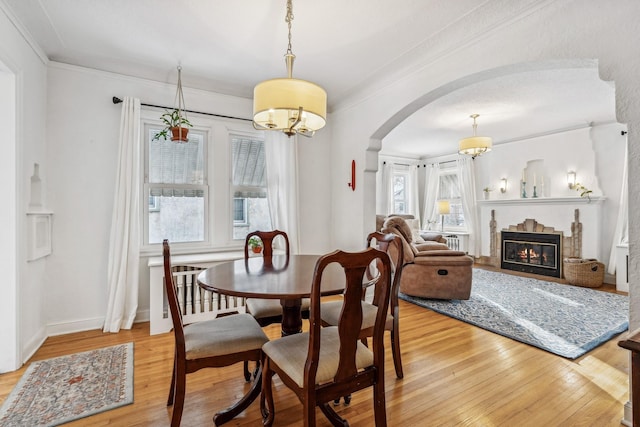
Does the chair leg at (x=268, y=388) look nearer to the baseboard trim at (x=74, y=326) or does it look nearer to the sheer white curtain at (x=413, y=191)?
the baseboard trim at (x=74, y=326)

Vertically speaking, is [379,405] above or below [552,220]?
below

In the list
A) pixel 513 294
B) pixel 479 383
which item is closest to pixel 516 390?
pixel 479 383

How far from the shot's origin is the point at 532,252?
5.84 m

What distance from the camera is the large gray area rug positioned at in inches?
110

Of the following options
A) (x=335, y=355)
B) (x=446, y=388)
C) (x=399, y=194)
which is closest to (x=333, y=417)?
(x=335, y=355)

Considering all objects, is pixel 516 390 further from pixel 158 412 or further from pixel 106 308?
pixel 106 308

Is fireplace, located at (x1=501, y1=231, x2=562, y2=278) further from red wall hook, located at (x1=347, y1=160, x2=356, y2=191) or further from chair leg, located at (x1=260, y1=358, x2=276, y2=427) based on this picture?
chair leg, located at (x1=260, y1=358, x2=276, y2=427)

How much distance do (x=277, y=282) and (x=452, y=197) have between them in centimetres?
673

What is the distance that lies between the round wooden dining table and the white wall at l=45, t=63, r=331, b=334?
1.76 meters

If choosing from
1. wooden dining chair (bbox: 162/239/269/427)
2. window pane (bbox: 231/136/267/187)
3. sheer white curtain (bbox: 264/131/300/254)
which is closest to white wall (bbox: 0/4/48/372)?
wooden dining chair (bbox: 162/239/269/427)

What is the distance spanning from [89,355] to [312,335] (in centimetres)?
224

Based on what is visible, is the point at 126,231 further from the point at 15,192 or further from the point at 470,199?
the point at 470,199

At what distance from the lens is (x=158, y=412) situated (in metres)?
1.78

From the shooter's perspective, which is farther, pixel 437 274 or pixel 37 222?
pixel 437 274
